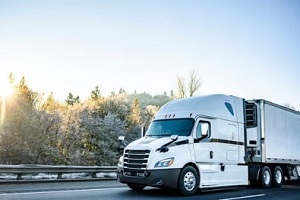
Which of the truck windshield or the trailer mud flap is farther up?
the truck windshield

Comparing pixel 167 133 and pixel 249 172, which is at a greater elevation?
pixel 167 133

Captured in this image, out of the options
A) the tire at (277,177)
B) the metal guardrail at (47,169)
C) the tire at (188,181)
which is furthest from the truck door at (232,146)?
the metal guardrail at (47,169)

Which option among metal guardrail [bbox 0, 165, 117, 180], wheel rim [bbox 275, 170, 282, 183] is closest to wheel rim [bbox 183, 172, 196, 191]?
wheel rim [bbox 275, 170, 282, 183]

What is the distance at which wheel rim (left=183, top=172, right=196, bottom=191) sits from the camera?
36.3ft

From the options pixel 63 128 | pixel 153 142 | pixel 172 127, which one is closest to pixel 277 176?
pixel 172 127

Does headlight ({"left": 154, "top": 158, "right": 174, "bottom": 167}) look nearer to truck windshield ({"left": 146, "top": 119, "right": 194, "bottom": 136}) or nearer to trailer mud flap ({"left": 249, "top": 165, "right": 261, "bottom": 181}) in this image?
truck windshield ({"left": 146, "top": 119, "right": 194, "bottom": 136})

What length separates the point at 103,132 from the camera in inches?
2090

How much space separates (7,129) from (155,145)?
2813cm

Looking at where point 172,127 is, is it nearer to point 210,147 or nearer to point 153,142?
point 153,142

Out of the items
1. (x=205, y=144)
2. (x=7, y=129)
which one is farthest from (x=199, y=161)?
(x=7, y=129)

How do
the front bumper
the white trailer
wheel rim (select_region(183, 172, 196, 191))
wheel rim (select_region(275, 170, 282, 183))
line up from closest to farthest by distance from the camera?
the front bumper < wheel rim (select_region(183, 172, 196, 191)) < the white trailer < wheel rim (select_region(275, 170, 282, 183))

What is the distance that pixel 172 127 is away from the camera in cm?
1198

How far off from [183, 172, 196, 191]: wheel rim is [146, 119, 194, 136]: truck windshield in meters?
1.36

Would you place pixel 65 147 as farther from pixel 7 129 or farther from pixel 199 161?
pixel 199 161
